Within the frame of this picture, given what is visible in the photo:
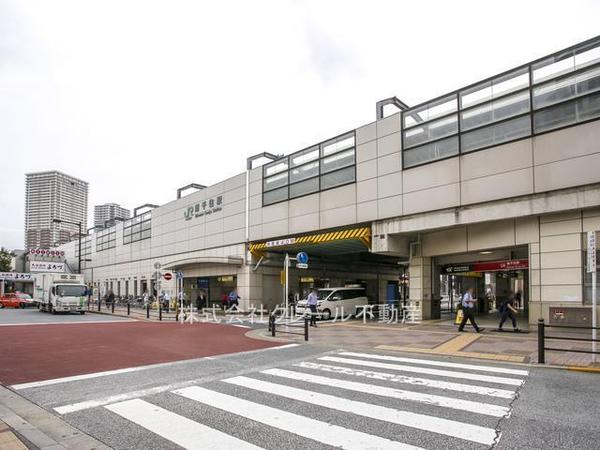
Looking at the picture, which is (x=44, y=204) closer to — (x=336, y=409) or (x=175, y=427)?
(x=175, y=427)

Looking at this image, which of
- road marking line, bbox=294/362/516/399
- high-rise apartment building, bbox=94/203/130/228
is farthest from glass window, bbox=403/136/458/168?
high-rise apartment building, bbox=94/203/130/228

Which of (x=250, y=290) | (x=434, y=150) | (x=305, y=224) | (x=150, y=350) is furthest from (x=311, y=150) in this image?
(x=150, y=350)

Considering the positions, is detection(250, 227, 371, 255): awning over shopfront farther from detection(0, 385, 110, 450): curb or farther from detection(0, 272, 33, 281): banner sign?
detection(0, 272, 33, 281): banner sign

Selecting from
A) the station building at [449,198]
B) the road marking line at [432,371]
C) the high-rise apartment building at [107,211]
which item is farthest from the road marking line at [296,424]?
the high-rise apartment building at [107,211]

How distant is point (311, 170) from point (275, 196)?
377 cm

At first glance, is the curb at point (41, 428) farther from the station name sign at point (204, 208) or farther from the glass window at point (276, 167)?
the station name sign at point (204, 208)

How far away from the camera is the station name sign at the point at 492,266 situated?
63.4 ft

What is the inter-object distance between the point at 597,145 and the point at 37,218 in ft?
480

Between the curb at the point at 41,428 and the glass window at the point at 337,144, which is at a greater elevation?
the glass window at the point at 337,144

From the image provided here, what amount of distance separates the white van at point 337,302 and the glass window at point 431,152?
29.1ft

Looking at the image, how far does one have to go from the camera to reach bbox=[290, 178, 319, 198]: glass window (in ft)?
86.4

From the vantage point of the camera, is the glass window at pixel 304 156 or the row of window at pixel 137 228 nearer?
the glass window at pixel 304 156

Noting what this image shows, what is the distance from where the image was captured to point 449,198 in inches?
770

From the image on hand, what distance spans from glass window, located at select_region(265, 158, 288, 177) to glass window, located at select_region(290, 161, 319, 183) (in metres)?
1.01
